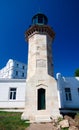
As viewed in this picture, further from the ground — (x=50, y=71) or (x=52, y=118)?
(x=50, y=71)

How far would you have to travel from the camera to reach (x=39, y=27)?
67.2 feet

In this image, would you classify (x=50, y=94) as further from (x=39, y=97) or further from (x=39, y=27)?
(x=39, y=27)

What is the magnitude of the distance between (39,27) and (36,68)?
6.30 meters

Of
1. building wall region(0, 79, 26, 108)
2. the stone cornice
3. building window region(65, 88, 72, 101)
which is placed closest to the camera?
the stone cornice

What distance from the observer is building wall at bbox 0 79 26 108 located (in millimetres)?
21188

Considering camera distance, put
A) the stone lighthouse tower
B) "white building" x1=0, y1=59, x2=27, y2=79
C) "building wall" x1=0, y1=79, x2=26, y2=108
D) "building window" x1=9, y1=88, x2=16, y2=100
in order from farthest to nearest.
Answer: "white building" x1=0, y1=59, x2=27, y2=79
"building window" x1=9, y1=88, x2=16, y2=100
"building wall" x1=0, y1=79, x2=26, y2=108
the stone lighthouse tower

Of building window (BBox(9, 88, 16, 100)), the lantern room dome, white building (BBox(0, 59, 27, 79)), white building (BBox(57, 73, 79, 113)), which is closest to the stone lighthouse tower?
the lantern room dome

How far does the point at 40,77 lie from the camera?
1709cm

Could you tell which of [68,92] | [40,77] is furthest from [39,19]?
[68,92]

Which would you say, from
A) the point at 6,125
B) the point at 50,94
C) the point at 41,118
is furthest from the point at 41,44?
the point at 6,125

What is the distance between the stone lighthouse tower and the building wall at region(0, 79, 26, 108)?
476 centimetres

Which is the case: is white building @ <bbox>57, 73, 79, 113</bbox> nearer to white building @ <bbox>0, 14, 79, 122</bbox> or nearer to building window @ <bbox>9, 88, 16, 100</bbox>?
white building @ <bbox>0, 14, 79, 122</bbox>

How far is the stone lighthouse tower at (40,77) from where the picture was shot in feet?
50.1

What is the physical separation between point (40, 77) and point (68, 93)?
24.7 ft
